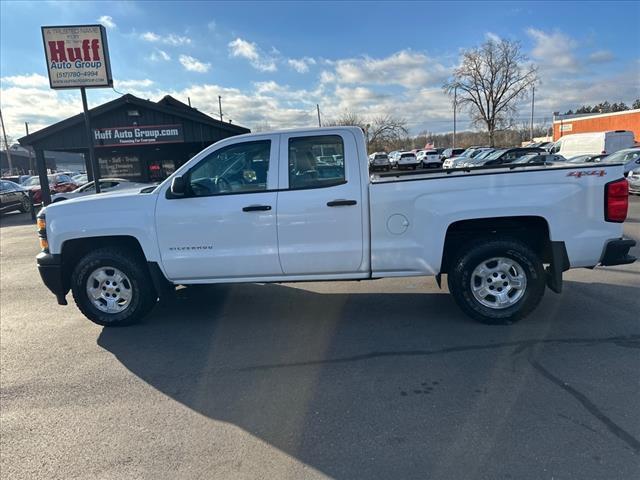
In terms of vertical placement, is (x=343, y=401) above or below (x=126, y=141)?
below

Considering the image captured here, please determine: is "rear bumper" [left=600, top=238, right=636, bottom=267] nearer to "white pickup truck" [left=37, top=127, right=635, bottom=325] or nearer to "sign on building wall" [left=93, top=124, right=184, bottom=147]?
"white pickup truck" [left=37, top=127, right=635, bottom=325]

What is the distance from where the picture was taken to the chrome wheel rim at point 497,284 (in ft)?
14.7

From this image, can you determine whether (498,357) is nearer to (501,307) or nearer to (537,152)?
(501,307)

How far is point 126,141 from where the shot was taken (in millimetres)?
18078

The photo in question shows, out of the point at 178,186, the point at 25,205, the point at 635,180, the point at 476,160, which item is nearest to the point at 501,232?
the point at 178,186

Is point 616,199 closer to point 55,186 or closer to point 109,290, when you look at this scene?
point 109,290

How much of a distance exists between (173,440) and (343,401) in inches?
47.0

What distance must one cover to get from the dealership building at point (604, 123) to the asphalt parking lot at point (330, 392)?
4253cm

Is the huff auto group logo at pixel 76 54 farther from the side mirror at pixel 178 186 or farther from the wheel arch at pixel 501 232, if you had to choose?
the wheel arch at pixel 501 232

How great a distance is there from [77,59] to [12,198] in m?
8.99

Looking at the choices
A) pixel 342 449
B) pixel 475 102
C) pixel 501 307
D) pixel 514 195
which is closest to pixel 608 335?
pixel 501 307

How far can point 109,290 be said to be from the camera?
16.3 feet

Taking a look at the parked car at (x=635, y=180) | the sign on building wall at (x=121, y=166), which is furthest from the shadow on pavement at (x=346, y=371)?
the sign on building wall at (x=121, y=166)

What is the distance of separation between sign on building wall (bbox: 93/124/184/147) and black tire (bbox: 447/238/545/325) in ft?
52.4
